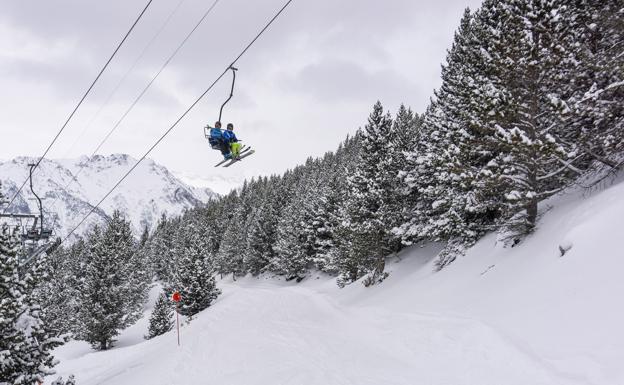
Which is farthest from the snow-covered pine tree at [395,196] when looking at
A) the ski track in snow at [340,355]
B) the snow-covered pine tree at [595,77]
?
the snow-covered pine tree at [595,77]

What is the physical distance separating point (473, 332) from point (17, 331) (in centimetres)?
1440

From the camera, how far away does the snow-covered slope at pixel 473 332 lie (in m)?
8.67

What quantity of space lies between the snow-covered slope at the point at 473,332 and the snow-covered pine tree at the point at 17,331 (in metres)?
3.15

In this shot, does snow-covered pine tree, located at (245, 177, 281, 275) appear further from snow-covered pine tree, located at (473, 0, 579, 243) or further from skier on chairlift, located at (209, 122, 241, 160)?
snow-covered pine tree, located at (473, 0, 579, 243)

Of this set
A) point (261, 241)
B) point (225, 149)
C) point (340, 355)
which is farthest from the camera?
point (261, 241)

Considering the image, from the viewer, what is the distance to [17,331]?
12.8m

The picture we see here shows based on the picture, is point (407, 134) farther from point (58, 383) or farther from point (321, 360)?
point (58, 383)

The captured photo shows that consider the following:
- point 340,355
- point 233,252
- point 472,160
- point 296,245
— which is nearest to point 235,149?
point 340,355

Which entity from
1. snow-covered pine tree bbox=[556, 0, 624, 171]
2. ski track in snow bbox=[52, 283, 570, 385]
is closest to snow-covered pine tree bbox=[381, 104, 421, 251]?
ski track in snow bbox=[52, 283, 570, 385]

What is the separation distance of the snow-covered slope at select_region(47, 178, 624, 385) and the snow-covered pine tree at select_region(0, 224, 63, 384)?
124 inches

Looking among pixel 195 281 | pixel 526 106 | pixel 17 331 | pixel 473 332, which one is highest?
pixel 195 281

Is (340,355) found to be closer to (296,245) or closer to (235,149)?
(235,149)

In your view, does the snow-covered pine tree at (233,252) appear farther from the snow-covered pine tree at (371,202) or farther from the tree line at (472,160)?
the snow-covered pine tree at (371,202)

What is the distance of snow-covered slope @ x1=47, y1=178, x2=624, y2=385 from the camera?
8.67 metres
